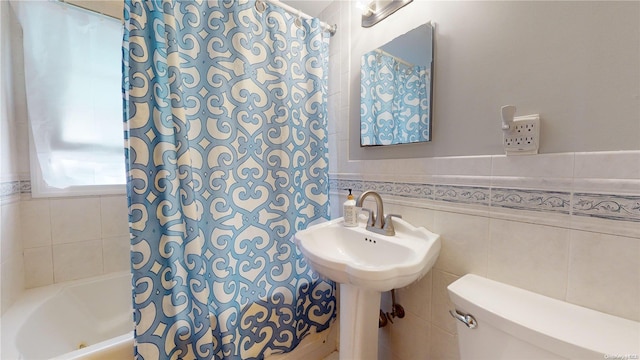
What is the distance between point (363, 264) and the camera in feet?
3.31

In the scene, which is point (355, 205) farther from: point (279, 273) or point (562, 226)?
point (562, 226)

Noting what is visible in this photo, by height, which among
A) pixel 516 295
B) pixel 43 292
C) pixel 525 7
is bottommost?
pixel 43 292

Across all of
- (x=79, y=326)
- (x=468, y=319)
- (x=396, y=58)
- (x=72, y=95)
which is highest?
(x=396, y=58)

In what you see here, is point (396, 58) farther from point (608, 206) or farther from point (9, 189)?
point (9, 189)

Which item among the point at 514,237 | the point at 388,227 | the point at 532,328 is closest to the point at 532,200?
the point at 514,237

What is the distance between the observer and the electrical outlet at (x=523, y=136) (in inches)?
27.8

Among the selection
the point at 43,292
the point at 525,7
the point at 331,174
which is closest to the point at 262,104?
the point at 331,174

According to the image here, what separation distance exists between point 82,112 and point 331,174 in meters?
1.49

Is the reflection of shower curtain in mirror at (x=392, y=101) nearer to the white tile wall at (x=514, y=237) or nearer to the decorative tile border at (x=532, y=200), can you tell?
the white tile wall at (x=514, y=237)

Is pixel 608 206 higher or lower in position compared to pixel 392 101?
lower

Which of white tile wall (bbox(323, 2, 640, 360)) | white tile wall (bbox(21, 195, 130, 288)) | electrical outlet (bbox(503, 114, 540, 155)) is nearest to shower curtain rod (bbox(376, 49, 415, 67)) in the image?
white tile wall (bbox(323, 2, 640, 360))

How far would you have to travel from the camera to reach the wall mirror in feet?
3.29

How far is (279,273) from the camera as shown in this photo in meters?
1.22

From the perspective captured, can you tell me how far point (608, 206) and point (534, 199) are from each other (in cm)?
14
